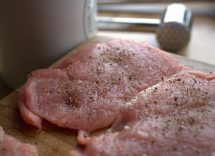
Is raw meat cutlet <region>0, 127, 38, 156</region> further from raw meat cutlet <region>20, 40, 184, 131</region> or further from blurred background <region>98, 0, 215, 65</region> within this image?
blurred background <region>98, 0, 215, 65</region>

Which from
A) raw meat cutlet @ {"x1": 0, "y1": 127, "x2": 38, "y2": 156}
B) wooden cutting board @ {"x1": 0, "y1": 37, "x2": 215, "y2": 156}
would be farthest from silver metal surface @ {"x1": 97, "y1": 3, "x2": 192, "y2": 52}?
raw meat cutlet @ {"x1": 0, "y1": 127, "x2": 38, "y2": 156}

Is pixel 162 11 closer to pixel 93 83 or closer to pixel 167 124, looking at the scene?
pixel 93 83

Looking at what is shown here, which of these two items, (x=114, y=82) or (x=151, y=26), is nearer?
(x=114, y=82)

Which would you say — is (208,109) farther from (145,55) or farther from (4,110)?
(4,110)

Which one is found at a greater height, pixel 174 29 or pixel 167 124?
pixel 174 29

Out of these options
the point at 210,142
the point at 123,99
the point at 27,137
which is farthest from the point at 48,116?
the point at 210,142

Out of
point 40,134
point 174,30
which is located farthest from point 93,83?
point 174,30

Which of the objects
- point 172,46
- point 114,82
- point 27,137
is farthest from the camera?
point 172,46
